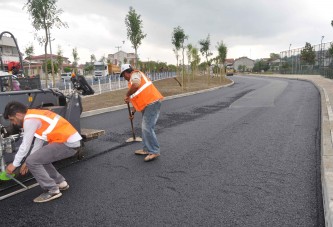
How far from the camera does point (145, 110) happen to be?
5.11m

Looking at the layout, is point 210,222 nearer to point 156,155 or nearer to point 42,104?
point 156,155

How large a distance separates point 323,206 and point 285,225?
66 cm

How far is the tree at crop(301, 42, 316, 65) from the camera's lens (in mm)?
49625

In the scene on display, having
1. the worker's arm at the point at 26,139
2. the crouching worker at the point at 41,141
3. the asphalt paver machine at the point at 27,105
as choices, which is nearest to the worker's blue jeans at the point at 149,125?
the asphalt paver machine at the point at 27,105

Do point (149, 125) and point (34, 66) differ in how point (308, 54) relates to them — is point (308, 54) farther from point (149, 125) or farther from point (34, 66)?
point (34, 66)

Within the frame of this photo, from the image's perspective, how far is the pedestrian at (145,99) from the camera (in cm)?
492

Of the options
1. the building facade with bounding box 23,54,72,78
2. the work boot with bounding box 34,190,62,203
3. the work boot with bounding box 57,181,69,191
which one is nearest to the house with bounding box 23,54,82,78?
the building facade with bounding box 23,54,72,78

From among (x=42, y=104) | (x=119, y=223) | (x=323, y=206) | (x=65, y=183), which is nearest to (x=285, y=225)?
(x=323, y=206)

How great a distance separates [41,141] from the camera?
3625 millimetres

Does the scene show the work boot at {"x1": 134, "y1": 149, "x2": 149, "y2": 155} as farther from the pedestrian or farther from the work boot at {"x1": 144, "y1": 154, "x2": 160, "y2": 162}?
the work boot at {"x1": 144, "y1": 154, "x2": 160, "y2": 162}

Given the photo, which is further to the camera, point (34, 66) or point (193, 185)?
point (34, 66)

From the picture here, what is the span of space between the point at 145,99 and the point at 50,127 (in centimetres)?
185

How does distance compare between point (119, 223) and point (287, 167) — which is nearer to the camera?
point (119, 223)

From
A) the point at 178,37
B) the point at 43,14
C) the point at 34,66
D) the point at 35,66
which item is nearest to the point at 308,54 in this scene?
the point at 178,37
